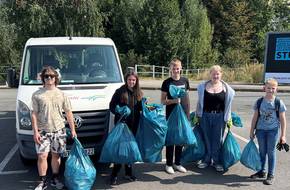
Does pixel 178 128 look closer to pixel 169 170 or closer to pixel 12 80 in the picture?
pixel 169 170

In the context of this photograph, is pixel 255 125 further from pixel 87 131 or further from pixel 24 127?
pixel 24 127

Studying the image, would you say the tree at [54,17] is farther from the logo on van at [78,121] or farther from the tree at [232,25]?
the logo on van at [78,121]

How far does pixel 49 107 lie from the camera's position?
552 cm

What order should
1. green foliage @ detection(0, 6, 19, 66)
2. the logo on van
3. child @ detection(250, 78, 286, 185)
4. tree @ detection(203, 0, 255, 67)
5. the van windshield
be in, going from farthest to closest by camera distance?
tree @ detection(203, 0, 255, 67) → green foliage @ detection(0, 6, 19, 66) → the van windshield → the logo on van → child @ detection(250, 78, 286, 185)

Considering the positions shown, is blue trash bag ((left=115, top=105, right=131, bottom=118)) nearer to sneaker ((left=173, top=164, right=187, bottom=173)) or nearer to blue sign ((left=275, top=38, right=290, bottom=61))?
sneaker ((left=173, top=164, right=187, bottom=173))

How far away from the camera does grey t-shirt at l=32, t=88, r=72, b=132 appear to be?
18.1ft

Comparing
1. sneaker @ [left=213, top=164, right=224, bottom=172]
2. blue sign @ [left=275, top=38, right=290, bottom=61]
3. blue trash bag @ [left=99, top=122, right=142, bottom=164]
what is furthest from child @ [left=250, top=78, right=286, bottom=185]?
blue sign @ [left=275, top=38, right=290, bottom=61]

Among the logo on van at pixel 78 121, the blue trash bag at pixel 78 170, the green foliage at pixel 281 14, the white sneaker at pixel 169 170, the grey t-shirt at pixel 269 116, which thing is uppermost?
the green foliage at pixel 281 14

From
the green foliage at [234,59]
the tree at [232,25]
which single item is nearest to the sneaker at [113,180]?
the green foliage at [234,59]

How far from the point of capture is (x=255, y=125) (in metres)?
6.18

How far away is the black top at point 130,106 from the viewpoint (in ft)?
19.4

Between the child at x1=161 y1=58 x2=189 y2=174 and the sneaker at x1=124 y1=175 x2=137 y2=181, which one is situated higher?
the child at x1=161 y1=58 x2=189 y2=174

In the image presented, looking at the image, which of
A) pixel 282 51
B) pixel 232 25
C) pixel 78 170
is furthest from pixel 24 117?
pixel 232 25

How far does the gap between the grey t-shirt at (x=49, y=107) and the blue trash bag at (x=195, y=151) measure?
82.4 inches
